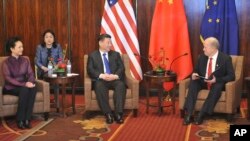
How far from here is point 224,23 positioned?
22.2 ft

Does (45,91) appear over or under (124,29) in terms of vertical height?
under

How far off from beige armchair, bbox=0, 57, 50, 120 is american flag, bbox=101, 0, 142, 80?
1.85 metres

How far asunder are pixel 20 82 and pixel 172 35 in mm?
2706

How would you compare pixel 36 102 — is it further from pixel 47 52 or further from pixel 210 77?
pixel 210 77

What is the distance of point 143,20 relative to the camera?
734 centimetres

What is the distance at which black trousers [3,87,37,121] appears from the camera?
209 inches

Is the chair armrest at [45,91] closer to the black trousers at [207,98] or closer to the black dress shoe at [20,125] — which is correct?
the black dress shoe at [20,125]

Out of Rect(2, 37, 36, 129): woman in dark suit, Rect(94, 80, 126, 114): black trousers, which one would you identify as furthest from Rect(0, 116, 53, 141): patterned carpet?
Rect(94, 80, 126, 114): black trousers

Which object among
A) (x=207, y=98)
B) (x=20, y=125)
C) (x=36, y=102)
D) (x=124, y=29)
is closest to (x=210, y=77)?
(x=207, y=98)

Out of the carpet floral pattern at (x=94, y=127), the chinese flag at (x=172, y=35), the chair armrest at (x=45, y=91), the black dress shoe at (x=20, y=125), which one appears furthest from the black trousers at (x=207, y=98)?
the black dress shoe at (x=20, y=125)

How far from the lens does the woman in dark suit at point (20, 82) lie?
5.33m

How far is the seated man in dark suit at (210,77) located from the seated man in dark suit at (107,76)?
0.92 m

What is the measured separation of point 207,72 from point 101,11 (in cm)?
267

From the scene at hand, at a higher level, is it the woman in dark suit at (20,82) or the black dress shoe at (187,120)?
the woman in dark suit at (20,82)
